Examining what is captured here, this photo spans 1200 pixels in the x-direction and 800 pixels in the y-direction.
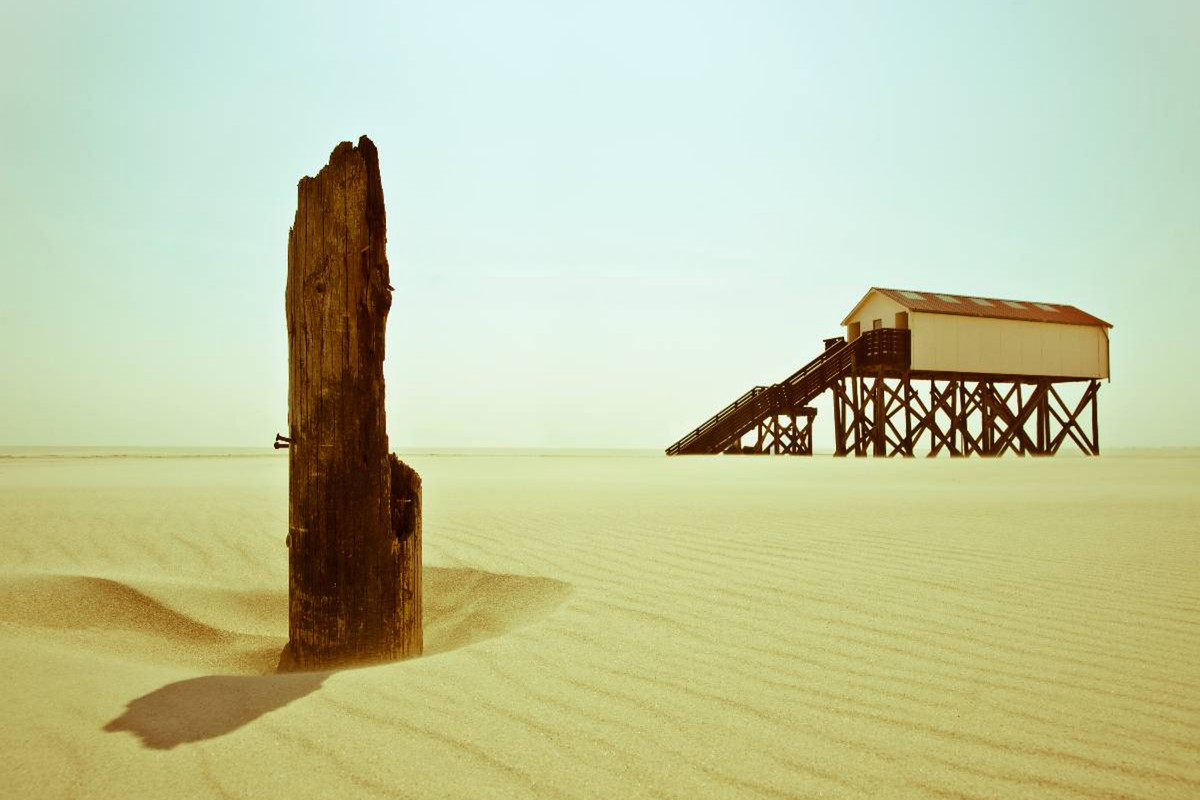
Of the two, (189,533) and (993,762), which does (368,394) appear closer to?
(993,762)

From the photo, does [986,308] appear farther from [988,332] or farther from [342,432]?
[342,432]

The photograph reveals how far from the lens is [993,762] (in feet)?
7.55

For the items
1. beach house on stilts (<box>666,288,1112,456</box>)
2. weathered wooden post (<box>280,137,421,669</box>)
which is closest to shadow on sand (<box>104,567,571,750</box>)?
weathered wooden post (<box>280,137,421,669</box>)

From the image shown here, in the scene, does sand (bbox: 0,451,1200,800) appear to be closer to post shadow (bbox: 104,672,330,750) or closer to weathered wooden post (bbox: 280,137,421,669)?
post shadow (bbox: 104,672,330,750)

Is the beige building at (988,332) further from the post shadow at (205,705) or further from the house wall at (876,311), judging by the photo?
the post shadow at (205,705)

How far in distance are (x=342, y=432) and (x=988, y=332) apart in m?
29.8

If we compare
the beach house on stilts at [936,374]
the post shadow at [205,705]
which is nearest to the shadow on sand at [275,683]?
the post shadow at [205,705]

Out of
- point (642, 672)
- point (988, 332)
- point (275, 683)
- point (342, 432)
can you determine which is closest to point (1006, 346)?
point (988, 332)

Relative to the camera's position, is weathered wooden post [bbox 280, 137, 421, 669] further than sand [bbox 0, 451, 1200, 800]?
Yes

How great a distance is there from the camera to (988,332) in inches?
1134

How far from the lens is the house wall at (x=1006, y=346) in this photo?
90.6 ft

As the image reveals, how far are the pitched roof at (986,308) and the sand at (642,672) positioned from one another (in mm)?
22230

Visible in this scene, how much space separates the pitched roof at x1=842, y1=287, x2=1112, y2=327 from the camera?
27972 mm

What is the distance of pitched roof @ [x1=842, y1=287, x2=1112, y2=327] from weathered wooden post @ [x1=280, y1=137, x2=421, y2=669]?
87.0 ft
